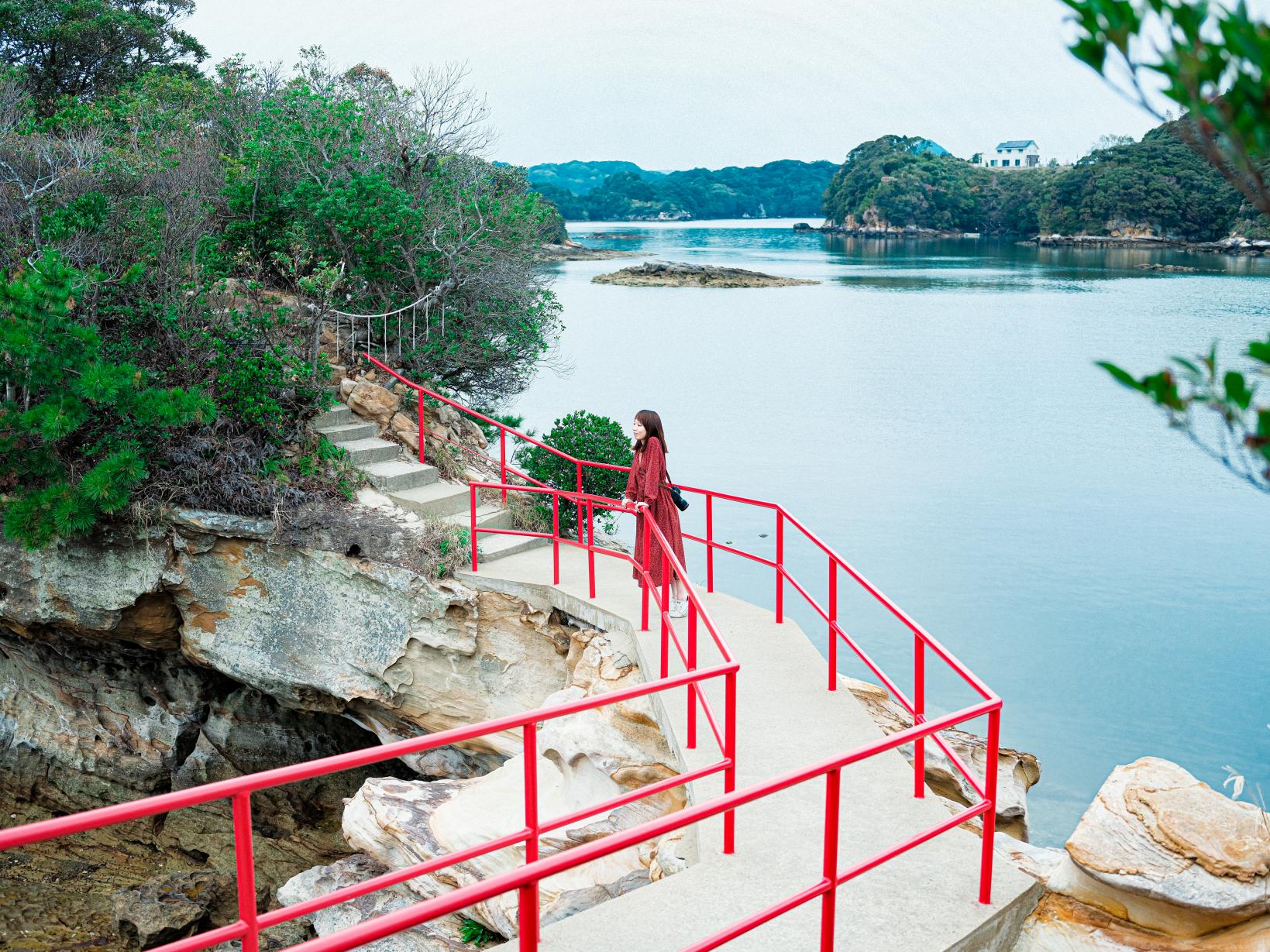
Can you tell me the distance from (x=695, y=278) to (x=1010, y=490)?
47139 mm

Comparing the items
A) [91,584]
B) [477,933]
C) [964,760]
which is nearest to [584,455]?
[91,584]

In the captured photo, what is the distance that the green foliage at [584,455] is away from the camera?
13445mm

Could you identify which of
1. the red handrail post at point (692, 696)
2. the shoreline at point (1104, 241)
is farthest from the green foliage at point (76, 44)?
the shoreline at point (1104, 241)

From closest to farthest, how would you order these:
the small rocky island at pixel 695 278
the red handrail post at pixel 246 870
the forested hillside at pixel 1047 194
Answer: the red handrail post at pixel 246 870 → the small rocky island at pixel 695 278 → the forested hillside at pixel 1047 194

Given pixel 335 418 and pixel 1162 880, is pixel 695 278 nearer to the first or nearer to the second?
pixel 335 418

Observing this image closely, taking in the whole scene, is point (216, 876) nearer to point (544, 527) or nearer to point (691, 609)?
point (544, 527)

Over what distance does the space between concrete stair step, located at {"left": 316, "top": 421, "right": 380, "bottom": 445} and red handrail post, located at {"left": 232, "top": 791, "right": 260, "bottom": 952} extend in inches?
351

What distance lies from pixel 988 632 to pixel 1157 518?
713 cm

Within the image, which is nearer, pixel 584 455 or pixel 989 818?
pixel 989 818

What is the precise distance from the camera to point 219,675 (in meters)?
12.6

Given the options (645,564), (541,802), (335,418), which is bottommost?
(541,802)

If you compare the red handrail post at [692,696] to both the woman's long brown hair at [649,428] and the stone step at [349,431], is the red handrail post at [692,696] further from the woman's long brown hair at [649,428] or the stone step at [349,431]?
the stone step at [349,431]

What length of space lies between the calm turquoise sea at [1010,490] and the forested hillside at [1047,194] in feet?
87.3

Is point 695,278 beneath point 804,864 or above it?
above
